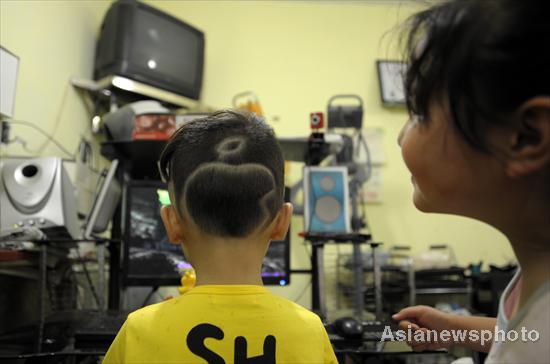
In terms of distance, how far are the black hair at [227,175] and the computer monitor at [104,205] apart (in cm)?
107

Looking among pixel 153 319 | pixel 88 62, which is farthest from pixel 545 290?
pixel 88 62

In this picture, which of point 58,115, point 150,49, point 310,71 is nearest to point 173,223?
point 58,115

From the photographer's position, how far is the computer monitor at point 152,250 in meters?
1.46

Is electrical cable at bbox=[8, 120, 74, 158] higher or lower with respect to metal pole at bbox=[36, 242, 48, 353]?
higher

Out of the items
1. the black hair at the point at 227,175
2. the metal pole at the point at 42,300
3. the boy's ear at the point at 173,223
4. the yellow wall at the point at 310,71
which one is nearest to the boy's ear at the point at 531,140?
the black hair at the point at 227,175

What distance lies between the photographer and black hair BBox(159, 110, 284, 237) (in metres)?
0.57

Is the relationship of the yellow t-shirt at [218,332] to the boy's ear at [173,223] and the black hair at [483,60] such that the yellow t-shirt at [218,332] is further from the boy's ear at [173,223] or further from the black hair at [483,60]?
the black hair at [483,60]

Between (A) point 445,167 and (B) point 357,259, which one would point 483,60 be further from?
(B) point 357,259

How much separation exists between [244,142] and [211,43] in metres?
2.63

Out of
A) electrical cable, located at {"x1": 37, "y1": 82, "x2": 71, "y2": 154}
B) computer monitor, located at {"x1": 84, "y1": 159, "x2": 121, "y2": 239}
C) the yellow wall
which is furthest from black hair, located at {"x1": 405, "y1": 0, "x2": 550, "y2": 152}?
the yellow wall

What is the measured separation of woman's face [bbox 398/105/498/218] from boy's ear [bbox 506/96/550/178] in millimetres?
21

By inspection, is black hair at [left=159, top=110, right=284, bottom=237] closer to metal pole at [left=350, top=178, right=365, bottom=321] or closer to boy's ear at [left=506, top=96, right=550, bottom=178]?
boy's ear at [left=506, top=96, right=550, bottom=178]

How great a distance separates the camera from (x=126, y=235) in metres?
1.49

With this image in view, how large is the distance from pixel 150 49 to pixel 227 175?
2.28 meters
